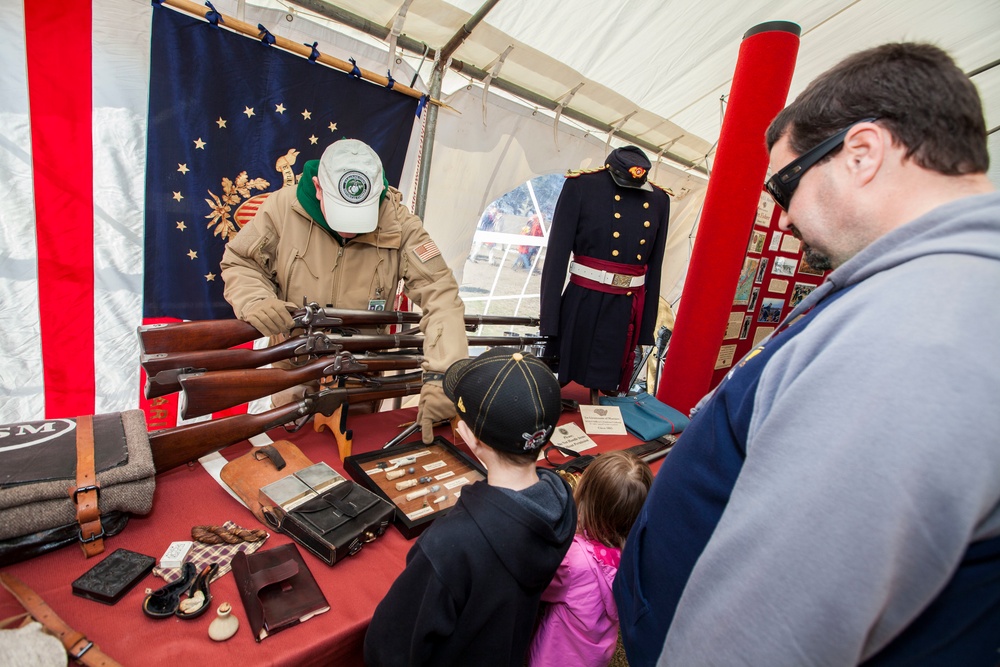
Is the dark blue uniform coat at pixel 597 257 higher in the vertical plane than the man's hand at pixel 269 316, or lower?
higher

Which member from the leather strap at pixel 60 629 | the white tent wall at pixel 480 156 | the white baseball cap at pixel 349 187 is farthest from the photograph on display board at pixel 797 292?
the leather strap at pixel 60 629

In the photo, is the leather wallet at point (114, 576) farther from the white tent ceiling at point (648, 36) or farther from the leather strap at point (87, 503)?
the white tent ceiling at point (648, 36)

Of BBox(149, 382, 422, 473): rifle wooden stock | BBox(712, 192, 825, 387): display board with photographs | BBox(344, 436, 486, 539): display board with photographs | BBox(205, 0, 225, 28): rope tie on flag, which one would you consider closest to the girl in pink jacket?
BBox(344, 436, 486, 539): display board with photographs

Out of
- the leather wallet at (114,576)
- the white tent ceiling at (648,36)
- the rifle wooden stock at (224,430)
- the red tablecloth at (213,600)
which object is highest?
the white tent ceiling at (648,36)

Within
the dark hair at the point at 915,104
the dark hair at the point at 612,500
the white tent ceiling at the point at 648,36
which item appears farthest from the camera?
the white tent ceiling at the point at 648,36

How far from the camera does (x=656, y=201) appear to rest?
2.69 metres

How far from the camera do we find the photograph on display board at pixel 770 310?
4.19 meters

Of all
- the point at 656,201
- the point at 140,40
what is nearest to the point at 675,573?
the point at 656,201

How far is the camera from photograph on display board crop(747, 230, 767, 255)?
3.68 metres

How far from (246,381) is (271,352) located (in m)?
0.19

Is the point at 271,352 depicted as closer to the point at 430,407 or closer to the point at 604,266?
the point at 430,407

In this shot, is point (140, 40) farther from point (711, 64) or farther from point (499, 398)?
point (711, 64)

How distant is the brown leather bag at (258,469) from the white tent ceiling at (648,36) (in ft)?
7.37

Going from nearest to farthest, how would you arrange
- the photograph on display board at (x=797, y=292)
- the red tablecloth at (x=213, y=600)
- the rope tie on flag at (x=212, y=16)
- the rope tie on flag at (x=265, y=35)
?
1. the red tablecloth at (x=213, y=600)
2. the rope tie on flag at (x=212, y=16)
3. the rope tie on flag at (x=265, y=35)
4. the photograph on display board at (x=797, y=292)
